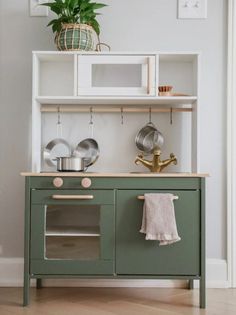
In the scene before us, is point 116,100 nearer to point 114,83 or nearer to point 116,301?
point 114,83

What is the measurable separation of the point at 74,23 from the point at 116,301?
175cm

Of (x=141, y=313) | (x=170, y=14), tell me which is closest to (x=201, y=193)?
(x=141, y=313)

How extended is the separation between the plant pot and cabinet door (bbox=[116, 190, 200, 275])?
1.03 metres

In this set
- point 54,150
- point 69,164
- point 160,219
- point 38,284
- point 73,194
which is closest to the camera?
point 160,219

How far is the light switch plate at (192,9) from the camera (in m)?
3.48

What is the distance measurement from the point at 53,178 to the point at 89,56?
2.69 ft

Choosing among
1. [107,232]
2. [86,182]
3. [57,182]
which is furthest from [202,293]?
[57,182]

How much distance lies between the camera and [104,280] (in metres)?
3.42

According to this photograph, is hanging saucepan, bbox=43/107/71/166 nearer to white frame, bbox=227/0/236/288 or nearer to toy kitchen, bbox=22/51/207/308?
toy kitchen, bbox=22/51/207/308

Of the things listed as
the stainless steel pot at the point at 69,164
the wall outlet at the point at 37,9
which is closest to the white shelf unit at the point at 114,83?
the stainless steel pot at the point at 69,164

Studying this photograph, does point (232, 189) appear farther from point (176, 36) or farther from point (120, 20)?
point (120, 20)

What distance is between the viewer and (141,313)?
9.14 feet

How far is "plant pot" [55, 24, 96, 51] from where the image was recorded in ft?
10.4

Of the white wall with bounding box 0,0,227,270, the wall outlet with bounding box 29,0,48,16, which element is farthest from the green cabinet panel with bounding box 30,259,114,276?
the wall outlet with bounding box 29,0,48,16
